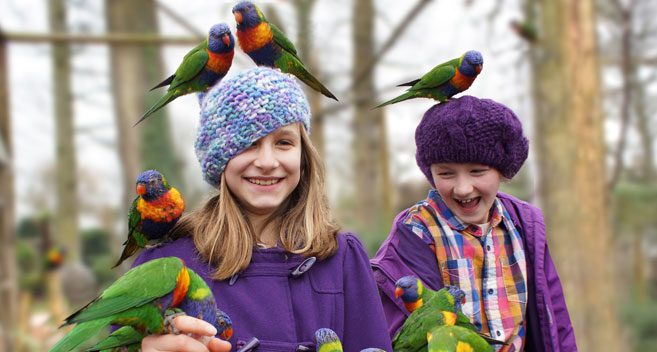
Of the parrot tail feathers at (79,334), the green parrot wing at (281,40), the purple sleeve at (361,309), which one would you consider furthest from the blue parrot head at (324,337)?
the green parrot wing at (281,40)

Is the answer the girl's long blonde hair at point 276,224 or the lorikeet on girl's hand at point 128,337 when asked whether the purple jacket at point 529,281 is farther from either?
the lorikeet on girl's hand at point 128,337

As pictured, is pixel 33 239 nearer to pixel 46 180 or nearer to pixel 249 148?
pixel 46 180

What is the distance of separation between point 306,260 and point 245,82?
0.52m

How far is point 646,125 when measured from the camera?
26.8ft

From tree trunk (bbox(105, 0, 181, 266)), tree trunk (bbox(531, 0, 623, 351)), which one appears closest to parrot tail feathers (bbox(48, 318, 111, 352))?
tree trunk (bbox(531, 0, 623, 351))

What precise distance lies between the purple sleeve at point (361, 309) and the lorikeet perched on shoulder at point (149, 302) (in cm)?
41

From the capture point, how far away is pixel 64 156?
949cm

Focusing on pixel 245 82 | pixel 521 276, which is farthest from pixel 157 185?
pixel 521 276

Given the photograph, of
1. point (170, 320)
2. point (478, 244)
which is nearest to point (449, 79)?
point (478, 244)

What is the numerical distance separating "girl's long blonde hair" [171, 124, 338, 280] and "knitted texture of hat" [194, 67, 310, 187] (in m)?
0.08

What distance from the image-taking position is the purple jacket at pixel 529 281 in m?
1.53

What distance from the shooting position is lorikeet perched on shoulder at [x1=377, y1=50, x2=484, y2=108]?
154 cm

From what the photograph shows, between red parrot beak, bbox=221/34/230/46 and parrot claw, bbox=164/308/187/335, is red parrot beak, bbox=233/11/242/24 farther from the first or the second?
parrot claw, bbox=164/308/187/335

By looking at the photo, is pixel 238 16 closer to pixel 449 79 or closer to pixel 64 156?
pixel 449 79
